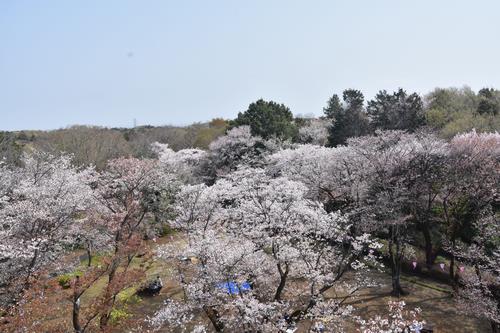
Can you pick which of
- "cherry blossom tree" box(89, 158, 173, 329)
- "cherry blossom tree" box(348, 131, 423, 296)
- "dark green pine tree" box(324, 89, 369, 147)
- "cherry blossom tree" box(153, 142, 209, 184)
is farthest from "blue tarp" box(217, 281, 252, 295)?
"dark green pine tree" box(324, 89, 369, 147)

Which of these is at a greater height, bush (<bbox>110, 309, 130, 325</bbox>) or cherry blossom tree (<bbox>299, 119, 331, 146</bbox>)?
cherry blossom tree (<bbox>299, 119, 331, 146</bbox>)

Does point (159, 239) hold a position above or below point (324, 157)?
below

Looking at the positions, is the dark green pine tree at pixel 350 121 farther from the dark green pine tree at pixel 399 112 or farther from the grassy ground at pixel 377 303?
the grassy ground at pixel 377 303

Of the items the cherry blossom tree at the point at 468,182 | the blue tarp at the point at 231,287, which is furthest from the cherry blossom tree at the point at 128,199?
the cherry blossom tree at the point at 468,182

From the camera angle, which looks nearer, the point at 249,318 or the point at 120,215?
the point at 249,318

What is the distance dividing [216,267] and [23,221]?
9953 millimetres

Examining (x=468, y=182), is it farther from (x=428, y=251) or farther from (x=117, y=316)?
(x=117, y=316)

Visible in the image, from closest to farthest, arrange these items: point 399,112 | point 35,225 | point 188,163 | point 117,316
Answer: point 117,316 → point 35,225 → point 399,112 → point 188,163

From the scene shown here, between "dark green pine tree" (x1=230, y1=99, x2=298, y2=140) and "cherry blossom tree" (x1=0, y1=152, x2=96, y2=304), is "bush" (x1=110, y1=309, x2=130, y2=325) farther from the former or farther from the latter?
"dark green pine tree" (x1=230, y1=99, x2=298, y2=140)

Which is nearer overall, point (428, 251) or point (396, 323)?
point (396, 323)

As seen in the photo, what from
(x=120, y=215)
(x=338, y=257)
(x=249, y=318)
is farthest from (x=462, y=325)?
(x=120, y=215)

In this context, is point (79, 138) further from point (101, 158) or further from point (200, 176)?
point (200, 176)

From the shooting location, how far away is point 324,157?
103ft

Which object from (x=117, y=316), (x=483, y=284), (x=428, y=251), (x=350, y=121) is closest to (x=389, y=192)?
(x=428, y=251)
